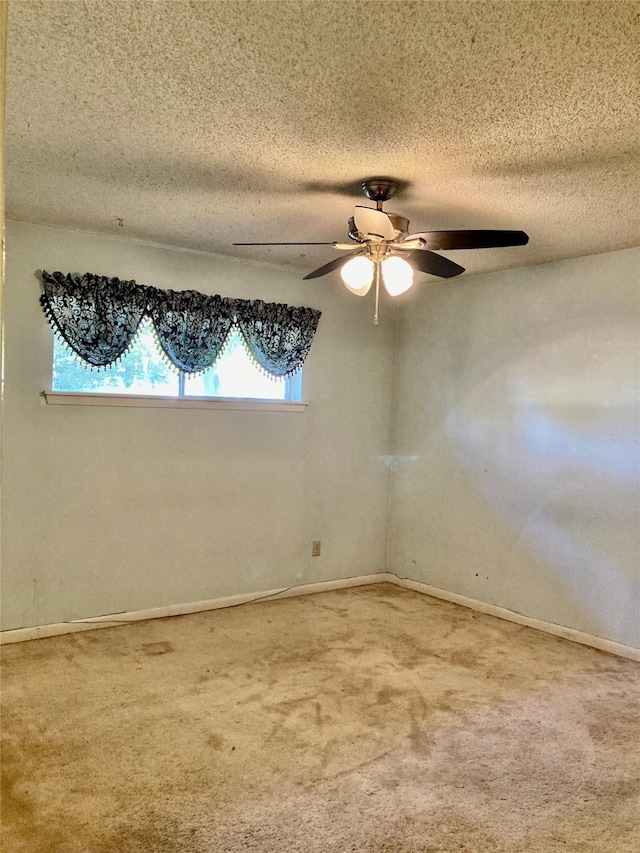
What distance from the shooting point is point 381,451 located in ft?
16.7

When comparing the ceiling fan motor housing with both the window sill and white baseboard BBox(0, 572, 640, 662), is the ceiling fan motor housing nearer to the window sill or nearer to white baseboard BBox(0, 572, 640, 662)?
the window sill

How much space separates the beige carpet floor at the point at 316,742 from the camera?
2.02 meters

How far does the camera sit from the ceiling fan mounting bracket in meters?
2.73

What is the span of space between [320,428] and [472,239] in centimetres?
239

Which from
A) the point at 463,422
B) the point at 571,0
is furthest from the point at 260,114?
the point at 463,422

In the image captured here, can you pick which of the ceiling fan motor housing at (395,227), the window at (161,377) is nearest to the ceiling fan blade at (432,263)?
the ceiling fan motor housing at (395,227)

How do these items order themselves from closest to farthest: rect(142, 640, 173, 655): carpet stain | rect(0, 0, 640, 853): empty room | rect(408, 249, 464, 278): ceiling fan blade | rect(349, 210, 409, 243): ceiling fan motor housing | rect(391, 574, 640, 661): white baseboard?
rect(0, 0, 640, 853): empty room, rect(349, 210, 409, 243): ceiling fan motor housing, rect(408, 249, 464, 278): ceiling fan blade, rect(142, 640, 173, 655): carpet stain, rect(391, 574, 640, 661): white baseboard

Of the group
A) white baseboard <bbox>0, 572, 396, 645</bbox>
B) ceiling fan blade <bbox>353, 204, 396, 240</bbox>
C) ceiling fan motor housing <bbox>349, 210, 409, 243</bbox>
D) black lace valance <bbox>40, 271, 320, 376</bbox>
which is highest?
ceiling fan motor housing <bbox>349, 210, 409, 243</bbox>

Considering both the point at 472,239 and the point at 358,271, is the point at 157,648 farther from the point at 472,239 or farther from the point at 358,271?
the point at 472,239

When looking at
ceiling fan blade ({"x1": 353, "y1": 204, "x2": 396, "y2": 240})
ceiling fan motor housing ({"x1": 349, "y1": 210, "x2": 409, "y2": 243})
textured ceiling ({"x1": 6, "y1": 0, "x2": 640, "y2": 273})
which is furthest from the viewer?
ceiling fan motor housing ({"x1": 349, "y1": 210, "x2": 409, "y2": 243})

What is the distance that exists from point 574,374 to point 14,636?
3.65 metres

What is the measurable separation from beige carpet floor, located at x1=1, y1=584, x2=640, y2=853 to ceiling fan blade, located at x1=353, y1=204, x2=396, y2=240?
2.06 meters

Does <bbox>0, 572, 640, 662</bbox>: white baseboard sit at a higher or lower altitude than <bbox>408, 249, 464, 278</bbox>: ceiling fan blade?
lower

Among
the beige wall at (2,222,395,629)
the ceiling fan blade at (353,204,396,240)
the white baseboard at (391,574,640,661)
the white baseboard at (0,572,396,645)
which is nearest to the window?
the beige wall at (2,222,395,629)
